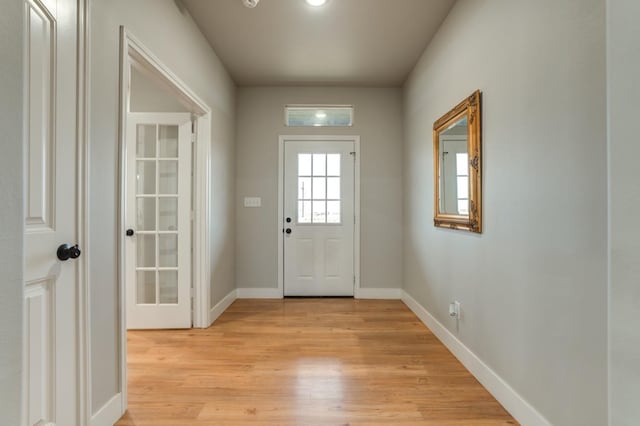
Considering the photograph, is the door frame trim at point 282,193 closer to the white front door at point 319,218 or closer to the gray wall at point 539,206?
the white front door at point 319,218

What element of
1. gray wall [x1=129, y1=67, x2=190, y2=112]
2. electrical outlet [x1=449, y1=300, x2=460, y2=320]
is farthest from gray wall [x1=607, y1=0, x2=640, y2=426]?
gray wall [x1=129, y1=67, x2=190, y2=112]

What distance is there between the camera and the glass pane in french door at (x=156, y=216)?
3.06 meters

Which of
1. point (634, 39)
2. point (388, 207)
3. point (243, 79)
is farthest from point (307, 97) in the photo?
point (634, 39)

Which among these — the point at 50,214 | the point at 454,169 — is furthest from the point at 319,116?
the point at 50,214

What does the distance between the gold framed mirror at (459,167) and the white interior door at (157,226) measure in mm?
2256

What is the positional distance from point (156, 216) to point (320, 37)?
2.24 m

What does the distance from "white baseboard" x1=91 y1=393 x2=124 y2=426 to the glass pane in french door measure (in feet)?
4.46

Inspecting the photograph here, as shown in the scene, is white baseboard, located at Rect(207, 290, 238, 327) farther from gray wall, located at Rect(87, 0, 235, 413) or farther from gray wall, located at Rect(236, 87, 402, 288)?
gray wall, located at Rect(87, 0, 235, 413)

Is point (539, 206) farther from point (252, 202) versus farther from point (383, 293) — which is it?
point (252, 202)

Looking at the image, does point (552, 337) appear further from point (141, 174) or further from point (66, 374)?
point (141, 174)

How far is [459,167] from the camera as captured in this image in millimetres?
2480

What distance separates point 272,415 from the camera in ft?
5.79

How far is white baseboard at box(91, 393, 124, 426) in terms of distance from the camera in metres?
1.59

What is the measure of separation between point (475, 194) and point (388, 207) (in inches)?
79.2
